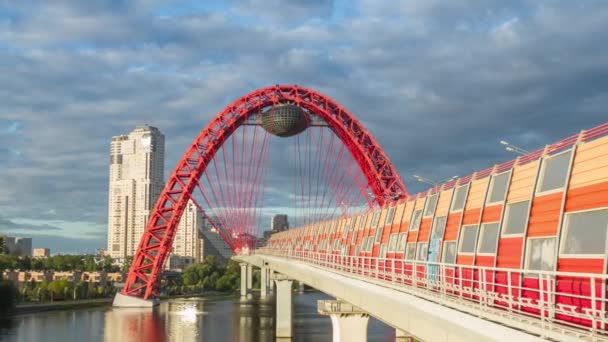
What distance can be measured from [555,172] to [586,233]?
2101 mm

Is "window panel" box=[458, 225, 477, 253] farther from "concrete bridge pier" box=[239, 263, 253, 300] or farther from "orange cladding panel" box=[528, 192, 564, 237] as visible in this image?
"concrete bridge pier" box=[239, 263, 253, 300]

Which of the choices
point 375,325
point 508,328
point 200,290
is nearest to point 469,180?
point 508,328

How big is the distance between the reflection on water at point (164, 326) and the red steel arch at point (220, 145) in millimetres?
6079

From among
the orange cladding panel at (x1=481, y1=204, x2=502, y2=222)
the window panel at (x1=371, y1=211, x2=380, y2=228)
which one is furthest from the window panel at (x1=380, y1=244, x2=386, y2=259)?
the orange cladding panel at (x1=481, y1=204, x2=502, y2=222)

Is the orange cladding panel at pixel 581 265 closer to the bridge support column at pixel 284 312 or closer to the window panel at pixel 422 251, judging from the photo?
the window panel at pixel 422 251

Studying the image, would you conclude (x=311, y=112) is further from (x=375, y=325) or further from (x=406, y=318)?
(x=406, y=318)

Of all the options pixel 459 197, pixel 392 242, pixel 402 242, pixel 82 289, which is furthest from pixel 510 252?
pixel 82 289

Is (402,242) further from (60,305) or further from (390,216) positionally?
(60,305)

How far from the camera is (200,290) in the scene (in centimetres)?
12188

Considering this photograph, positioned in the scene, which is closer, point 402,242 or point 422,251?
point 422,251

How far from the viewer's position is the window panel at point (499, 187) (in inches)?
627

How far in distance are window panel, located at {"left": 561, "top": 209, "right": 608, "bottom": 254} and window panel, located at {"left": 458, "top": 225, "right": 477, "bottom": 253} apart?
14.4 feet

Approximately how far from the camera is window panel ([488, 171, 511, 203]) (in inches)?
627

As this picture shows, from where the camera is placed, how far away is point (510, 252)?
1459 centimetres
